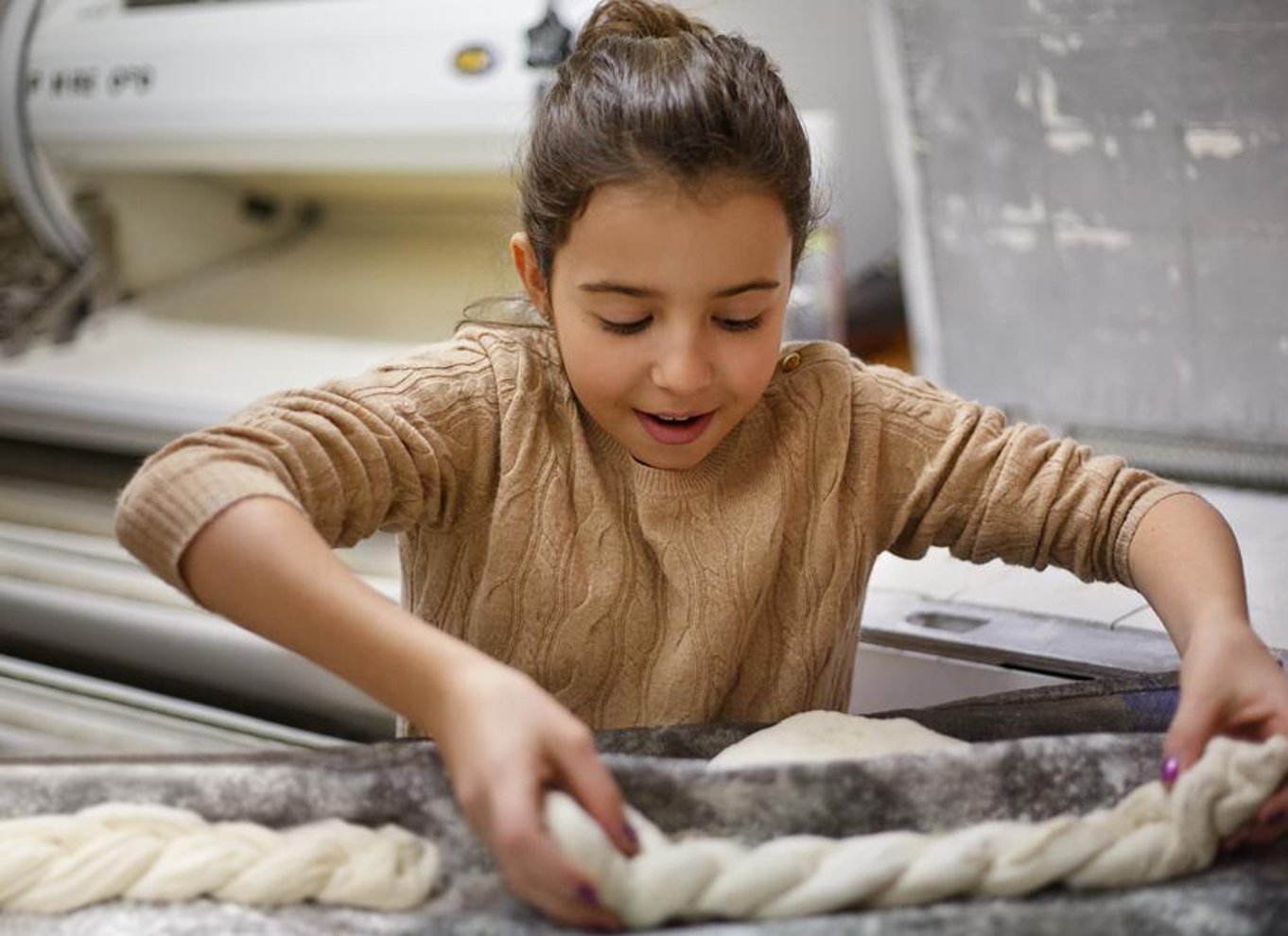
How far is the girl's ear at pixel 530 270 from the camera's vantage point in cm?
111

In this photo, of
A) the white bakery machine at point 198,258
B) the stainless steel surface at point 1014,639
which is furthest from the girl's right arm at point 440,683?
the white bakery machine at point 198,258

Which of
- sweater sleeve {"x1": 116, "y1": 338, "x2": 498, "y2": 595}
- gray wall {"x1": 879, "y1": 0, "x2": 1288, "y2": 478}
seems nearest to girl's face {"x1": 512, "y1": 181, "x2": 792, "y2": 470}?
sweater sleeve {"x1": 116, "y1": 338, "x2": 498, "y2": 595}

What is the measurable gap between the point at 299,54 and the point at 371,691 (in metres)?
1.91

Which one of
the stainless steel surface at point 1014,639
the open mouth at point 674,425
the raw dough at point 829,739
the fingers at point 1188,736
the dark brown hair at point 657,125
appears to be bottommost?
the stainless steel surface at point 1014,639

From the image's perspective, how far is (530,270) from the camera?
1126 mm

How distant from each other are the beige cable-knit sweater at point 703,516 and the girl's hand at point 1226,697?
0.60 ft

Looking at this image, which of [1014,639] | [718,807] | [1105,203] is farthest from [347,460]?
[1105,203]

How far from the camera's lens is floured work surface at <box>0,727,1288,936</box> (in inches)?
29.3

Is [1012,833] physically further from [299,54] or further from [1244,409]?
[299,54]

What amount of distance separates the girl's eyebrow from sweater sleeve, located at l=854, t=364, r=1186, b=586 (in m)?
0.21

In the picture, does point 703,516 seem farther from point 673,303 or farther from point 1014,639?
point 1014,639

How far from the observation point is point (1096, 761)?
872 mm

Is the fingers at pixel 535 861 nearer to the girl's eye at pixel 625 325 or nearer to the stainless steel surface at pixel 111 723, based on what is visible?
the girl's eye at pixel 625 325

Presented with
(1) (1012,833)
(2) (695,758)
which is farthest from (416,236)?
(1) (1012,833)
